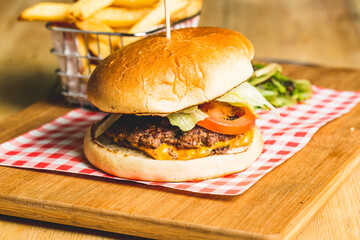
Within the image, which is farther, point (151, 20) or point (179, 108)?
point (151, 20)

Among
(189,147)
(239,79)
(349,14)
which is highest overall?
(239,79)

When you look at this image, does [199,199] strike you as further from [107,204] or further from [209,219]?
[107,204]

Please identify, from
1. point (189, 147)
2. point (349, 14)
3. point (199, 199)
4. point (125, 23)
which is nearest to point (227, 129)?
point (189, 147)

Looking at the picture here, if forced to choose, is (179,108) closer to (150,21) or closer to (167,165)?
(167,165)

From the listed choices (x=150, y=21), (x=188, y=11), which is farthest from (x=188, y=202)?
(x=188, y=11)

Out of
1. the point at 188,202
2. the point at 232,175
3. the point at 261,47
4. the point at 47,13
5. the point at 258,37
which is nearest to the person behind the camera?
the point at 188,202

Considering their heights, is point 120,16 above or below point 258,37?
above

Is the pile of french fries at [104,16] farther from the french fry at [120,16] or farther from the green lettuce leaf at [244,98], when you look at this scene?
the green lettuce leaf at [244,98]
